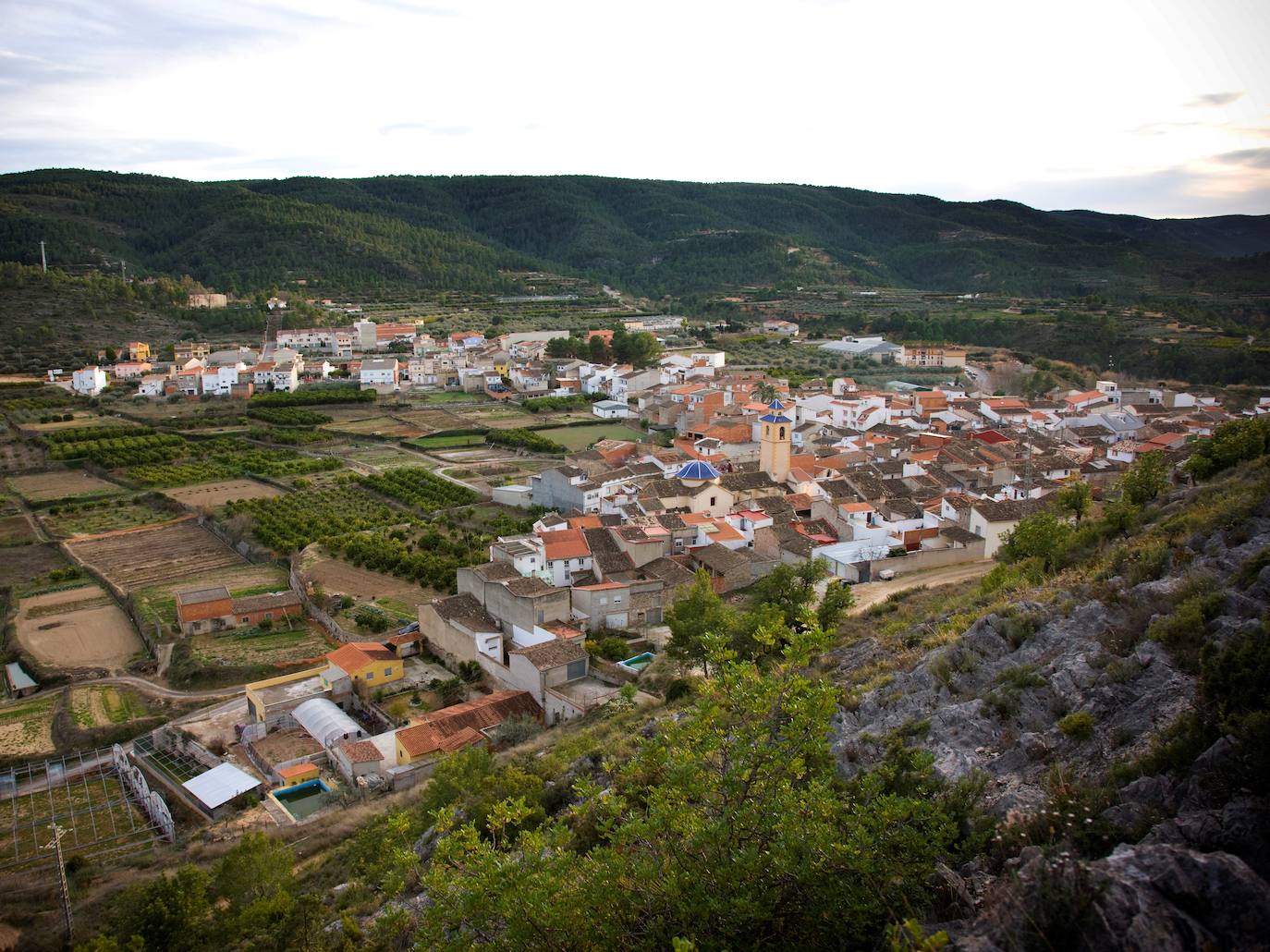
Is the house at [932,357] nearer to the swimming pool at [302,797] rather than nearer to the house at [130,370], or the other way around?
the house at [130,370]

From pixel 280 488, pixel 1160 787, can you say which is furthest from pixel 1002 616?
pixel 280 488

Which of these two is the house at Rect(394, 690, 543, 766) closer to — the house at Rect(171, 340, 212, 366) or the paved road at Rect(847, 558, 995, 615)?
the paved road at Rect(847, 558, 995, 615)

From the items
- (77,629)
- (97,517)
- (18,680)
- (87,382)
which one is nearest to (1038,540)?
(18,680)

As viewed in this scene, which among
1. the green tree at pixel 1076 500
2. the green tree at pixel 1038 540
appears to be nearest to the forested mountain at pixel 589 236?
the green tree at pixel 1076 500

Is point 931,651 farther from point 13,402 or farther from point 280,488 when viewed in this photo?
point 13,402

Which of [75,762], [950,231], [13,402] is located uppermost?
[950,231]

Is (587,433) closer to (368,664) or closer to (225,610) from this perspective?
(225,610)
